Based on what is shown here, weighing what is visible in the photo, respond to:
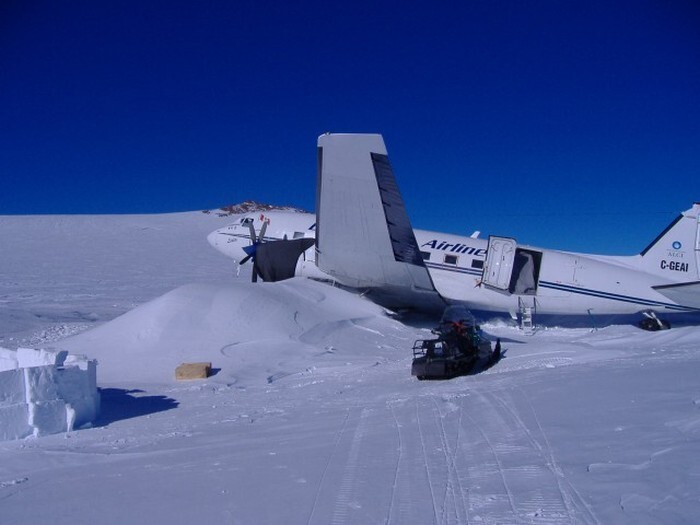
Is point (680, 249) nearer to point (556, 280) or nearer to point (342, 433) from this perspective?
point (556, 280)

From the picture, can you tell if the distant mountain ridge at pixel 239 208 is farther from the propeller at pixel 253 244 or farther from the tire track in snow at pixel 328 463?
the tire track in snow at pixel 328 463

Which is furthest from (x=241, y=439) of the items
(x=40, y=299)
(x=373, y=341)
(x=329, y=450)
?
(x=40, y=299)

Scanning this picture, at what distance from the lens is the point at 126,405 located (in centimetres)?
905

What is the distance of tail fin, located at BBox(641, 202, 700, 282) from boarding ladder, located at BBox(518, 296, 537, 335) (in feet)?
12.0

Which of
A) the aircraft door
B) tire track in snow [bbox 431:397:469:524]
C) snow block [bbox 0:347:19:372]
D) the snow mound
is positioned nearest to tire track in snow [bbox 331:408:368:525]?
tire track in snow [bbox 431:397:469:524]

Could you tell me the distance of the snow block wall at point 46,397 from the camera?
6.72 m

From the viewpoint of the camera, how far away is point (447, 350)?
10266 mm

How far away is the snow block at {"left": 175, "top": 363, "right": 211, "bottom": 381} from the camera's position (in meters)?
11.0

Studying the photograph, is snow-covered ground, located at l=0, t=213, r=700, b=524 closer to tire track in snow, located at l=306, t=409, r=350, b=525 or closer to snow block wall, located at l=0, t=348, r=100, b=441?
tire track in snow, located at l=306, t=409, r=350, b=525

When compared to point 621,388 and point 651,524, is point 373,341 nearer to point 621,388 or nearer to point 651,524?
point 621,388

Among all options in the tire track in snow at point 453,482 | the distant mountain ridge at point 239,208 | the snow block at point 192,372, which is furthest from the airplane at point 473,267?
the distant mountain ridge at point 239,208

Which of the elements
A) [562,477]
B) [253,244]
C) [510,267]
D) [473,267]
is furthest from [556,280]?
[562,477]

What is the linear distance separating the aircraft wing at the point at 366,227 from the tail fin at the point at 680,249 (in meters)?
6.81

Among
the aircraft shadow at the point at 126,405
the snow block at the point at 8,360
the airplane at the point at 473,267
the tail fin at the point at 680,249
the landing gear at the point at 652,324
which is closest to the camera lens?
the aircraft shadow at the point at 126,405
